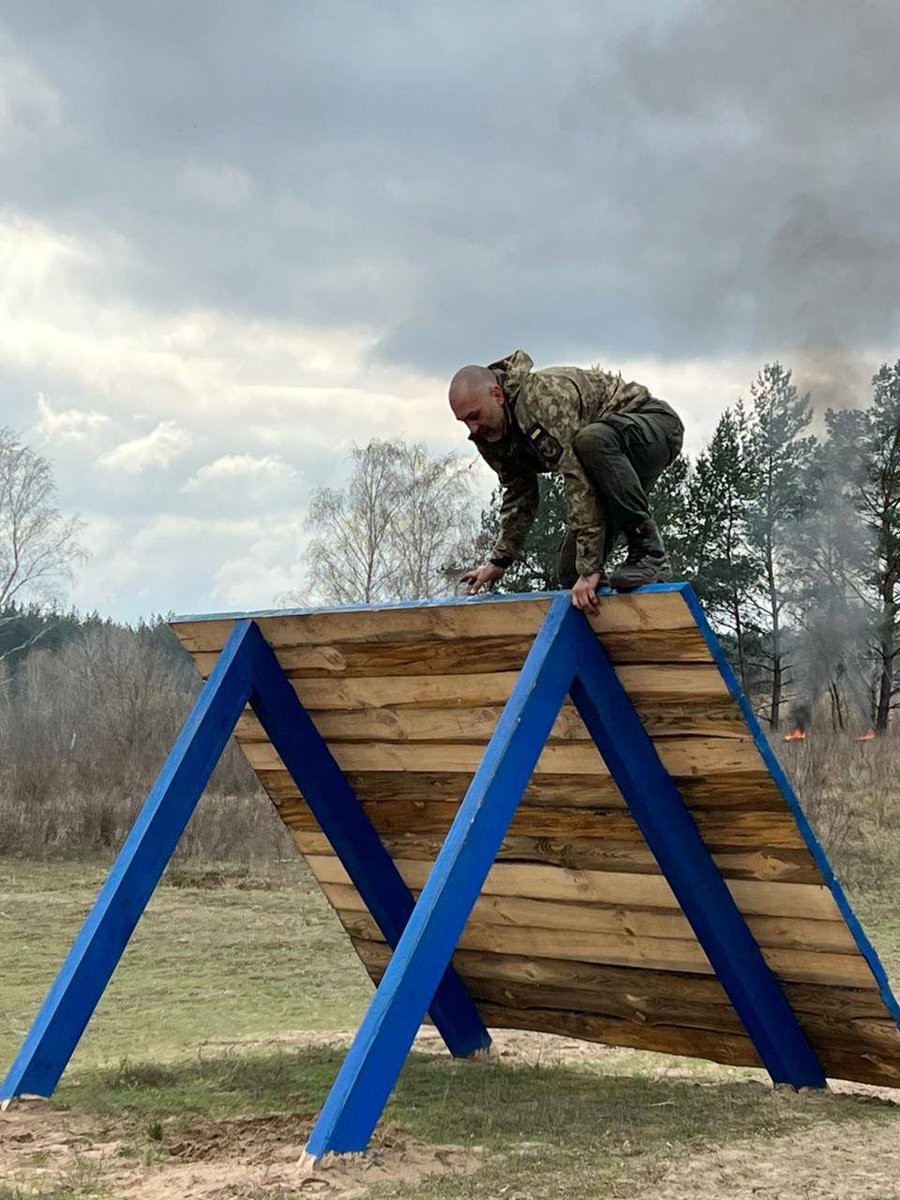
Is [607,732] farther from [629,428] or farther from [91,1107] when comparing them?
[91,1107]

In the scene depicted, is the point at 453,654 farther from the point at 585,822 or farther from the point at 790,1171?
the point at 790,1171

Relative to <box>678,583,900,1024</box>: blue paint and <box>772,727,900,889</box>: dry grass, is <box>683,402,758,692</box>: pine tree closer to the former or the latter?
<box>772,727,900,889</box>: dry grass

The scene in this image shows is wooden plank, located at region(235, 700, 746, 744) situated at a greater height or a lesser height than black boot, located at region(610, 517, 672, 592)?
lesser

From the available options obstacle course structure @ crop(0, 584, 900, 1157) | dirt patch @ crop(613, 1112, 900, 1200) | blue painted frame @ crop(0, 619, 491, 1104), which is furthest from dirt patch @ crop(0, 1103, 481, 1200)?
dirt patch @ crop(613, 1112, 900, 1200)

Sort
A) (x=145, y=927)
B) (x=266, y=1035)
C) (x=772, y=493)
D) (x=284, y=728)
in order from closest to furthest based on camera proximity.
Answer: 1. (x=284, y=728)
2. (x=266, y=1035)
3. (x=145, y=927)
4. (x=772, y=493)

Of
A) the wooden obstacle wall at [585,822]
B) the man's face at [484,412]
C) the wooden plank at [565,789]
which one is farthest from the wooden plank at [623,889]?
the man's face at [484,412]

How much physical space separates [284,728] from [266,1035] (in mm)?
2304

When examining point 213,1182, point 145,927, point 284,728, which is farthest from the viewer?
point 145,927

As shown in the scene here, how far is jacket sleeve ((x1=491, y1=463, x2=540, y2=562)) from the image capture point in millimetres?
5066

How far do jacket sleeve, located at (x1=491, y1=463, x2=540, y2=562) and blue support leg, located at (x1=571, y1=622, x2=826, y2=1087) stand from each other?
31.3 inches

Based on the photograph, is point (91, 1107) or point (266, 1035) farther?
point (266, 1035)

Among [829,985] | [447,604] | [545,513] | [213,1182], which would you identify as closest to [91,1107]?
[213,1182]

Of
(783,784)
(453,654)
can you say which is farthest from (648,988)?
(453,654)

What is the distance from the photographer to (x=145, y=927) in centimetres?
1134
